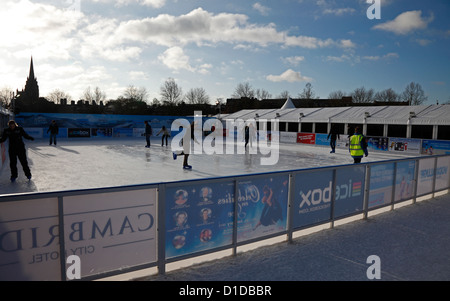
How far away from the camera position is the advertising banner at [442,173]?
7988 mm

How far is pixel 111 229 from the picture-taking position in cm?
326

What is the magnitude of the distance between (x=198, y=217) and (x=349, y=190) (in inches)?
126

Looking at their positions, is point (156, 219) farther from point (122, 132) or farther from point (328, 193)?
point (122, 132)

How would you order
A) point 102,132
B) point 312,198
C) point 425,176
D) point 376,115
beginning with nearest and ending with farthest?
point 312,198 < point 425,176 < point 376,115 < point 102,132

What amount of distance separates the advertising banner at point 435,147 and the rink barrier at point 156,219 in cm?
1634

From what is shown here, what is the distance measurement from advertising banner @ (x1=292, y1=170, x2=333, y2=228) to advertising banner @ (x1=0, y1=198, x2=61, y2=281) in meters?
3.32

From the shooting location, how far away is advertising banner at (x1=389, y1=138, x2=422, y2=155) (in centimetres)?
1928

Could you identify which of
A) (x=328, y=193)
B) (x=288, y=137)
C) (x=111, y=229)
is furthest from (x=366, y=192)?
(x=288, y=137)

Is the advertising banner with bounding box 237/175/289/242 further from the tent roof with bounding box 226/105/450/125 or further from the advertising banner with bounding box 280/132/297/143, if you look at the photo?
the advertising banner with bounding box 280/132/297/143

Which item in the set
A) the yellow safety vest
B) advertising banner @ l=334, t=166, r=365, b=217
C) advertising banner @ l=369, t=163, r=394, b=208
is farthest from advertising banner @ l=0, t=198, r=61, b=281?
the yellow safety vest
